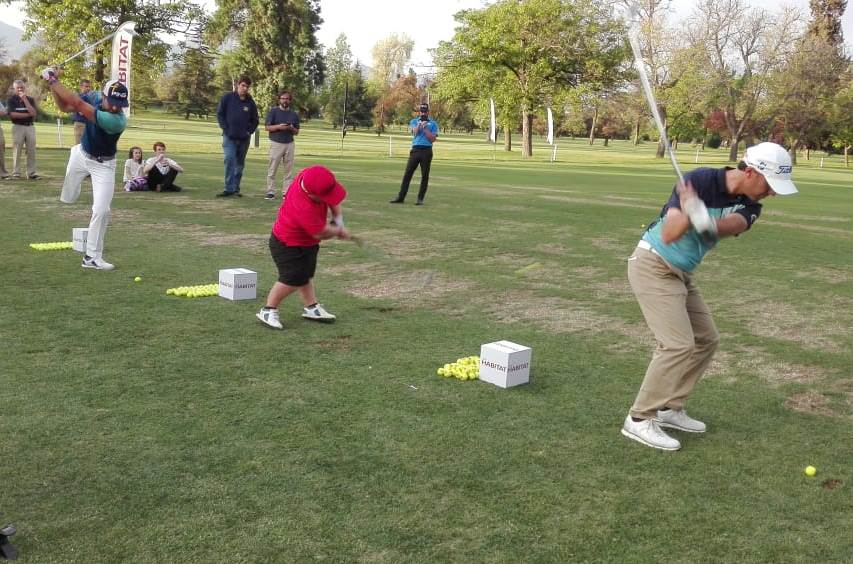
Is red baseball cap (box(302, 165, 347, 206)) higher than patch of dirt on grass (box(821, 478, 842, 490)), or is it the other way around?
red baseball cap (box(302, 165, 347, 206))

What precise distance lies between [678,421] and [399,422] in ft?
6.38

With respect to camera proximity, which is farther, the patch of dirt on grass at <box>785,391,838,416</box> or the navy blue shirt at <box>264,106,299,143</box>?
the navy blue shirt at <box>264,106,299,143</box>

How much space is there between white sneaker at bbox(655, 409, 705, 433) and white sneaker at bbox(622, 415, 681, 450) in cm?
17

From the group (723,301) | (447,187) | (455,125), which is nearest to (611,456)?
(723,301)

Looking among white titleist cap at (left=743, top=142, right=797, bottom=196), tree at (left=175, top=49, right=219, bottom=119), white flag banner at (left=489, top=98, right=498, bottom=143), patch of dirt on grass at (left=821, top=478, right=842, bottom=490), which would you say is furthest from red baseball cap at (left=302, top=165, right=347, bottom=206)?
tree at (left=175, top=49, right=219, bottom=119)

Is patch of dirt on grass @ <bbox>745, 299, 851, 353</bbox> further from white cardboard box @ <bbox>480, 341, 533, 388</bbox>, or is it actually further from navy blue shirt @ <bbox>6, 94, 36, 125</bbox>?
navy blue shirt @ <bbox>6, 94, 36, 125</bbox>

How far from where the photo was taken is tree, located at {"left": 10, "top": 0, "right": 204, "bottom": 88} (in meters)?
35.1

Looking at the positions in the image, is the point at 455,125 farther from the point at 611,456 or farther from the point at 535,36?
the point at 611,456

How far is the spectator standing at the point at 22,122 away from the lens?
1742 cm

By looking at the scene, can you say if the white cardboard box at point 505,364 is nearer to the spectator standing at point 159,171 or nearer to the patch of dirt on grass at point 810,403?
the patch of dirt on grass at point 810,403

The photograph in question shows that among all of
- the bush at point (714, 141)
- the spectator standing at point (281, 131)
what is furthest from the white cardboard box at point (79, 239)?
the bush at point (714, 141)

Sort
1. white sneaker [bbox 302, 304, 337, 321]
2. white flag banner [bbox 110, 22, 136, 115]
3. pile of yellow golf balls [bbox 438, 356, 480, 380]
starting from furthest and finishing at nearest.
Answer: white flag banner [bbox 110, 22, 136, 115] < white sneaker [bbox 302, 304, 337, 321] < pile of yellow golf balls [bbox 438, 356, 480, 380]

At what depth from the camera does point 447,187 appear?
23.3 m

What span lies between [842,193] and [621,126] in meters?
88.6
